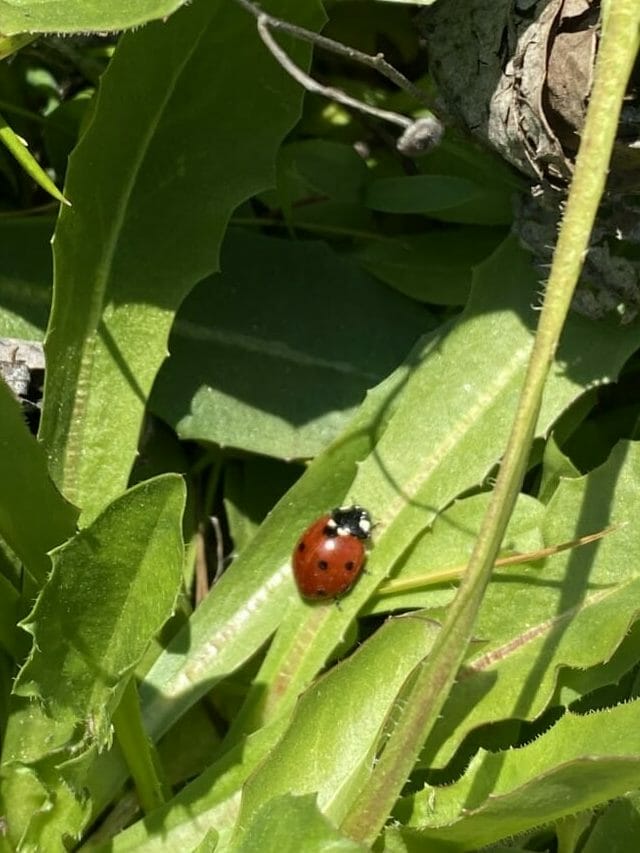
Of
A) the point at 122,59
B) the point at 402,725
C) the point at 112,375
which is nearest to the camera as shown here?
the point at 402,725

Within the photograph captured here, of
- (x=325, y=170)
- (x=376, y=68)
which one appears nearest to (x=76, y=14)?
(x=376, y=68)

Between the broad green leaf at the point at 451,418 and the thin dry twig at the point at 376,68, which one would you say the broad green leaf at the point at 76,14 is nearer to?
the thin dry twig at the point at 376,68

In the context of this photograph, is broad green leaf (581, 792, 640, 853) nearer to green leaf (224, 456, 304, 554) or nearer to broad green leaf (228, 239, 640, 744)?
broad green leaf (228, 239, 640, 744)

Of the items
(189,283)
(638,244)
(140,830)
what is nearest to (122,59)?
(189,283)

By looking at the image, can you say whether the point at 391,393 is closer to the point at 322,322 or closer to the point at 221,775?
the point at 322,322

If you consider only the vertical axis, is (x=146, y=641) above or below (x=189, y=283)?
below

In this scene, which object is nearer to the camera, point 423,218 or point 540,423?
point 540,423

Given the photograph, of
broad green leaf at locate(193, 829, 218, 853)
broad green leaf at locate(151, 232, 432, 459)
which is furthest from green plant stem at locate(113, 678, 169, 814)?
broad green leaf at locate(151, 232, 432, 459)
